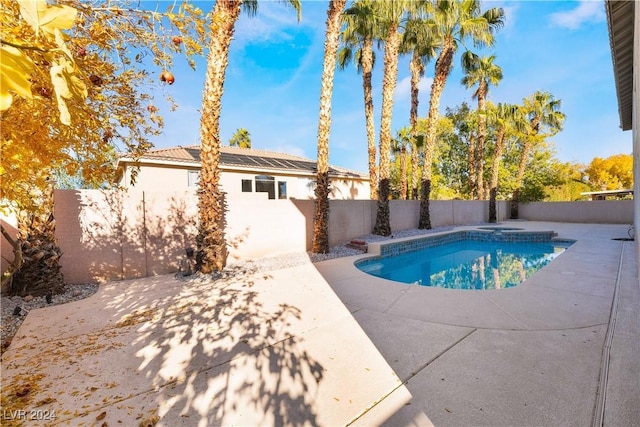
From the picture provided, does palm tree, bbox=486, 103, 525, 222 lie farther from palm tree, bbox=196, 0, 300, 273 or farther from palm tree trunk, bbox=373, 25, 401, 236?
palm tree, bbox=196, 0, 300, 273

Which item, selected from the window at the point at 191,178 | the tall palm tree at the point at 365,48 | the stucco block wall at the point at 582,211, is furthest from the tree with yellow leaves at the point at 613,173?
the window at the point at 191,178

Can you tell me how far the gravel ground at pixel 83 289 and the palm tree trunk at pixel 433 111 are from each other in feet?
23.7

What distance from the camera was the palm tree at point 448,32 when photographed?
46.0 ft

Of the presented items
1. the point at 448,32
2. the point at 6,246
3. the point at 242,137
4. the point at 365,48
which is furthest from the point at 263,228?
the point at 242,137

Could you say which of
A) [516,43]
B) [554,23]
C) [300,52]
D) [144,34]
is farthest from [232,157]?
[516,43]

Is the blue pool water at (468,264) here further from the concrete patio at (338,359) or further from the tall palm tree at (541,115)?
the tall palm tree at (541,115)

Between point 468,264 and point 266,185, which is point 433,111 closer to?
point 468,264

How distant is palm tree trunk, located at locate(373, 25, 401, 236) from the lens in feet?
42.4

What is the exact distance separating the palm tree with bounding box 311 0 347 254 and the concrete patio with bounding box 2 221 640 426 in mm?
4563

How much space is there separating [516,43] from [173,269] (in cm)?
2551

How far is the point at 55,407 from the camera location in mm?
2447

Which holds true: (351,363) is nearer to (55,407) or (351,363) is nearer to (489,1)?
(55,407)

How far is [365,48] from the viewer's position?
15000mm

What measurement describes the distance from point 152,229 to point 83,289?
191 centimetres
